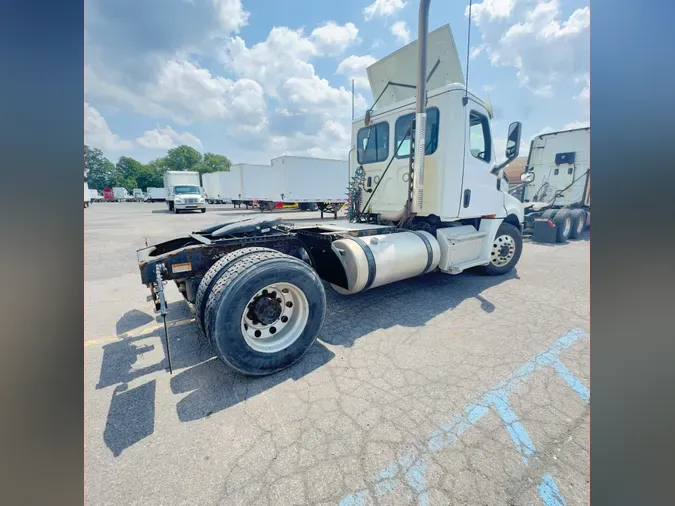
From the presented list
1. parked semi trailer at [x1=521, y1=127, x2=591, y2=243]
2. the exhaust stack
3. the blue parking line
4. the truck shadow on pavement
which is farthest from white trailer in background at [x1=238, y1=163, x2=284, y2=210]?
the blue parking line

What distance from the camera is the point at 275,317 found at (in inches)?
120

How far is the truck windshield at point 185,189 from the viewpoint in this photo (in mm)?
26391

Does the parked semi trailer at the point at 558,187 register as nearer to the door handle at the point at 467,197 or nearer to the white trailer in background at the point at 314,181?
the door handle at the point at 467,197

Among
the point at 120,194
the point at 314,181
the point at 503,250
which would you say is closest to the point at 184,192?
the point at 314,181

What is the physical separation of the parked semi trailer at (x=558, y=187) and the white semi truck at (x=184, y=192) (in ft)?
78.4

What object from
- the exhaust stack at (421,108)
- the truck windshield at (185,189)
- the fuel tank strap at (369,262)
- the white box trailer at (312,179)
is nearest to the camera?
the fuel tank strap at (369,262)

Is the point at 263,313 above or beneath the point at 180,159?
beneath

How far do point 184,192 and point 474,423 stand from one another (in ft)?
94.5

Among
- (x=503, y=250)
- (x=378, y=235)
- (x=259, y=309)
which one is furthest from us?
(x=503, y=250)

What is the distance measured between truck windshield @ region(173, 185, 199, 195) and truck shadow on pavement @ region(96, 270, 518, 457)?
2497 cm

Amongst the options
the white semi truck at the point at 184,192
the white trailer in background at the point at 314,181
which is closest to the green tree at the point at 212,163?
the white semi truck at the point at 184,192

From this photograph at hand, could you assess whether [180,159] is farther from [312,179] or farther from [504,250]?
[504,250]
